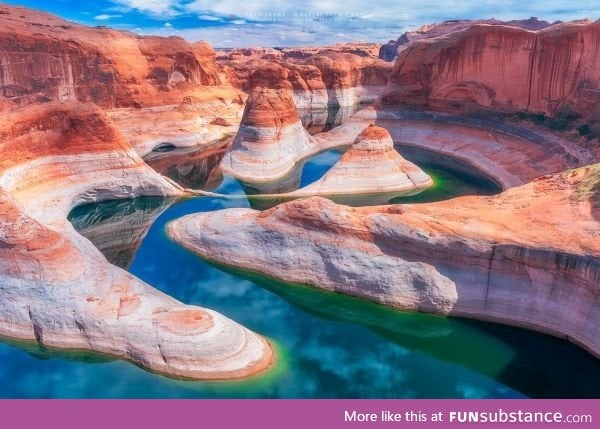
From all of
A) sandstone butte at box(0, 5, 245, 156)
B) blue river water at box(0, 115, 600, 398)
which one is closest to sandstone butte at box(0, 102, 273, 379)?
blue river water at box(0, 115, 600, 398)

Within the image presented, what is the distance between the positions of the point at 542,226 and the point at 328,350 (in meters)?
8.54

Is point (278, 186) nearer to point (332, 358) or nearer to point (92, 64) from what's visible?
point (332, 358)

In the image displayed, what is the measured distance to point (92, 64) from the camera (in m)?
44.2

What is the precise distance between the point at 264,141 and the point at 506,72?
2210cm

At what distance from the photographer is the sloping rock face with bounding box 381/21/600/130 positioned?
3341cm

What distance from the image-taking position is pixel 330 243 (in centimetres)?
1748

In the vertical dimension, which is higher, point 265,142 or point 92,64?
point 92,64

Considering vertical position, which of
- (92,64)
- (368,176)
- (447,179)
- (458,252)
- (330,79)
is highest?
(92,64)

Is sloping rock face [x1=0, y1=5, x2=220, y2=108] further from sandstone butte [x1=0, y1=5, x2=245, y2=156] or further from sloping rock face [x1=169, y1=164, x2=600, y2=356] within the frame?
sloping rock face [x1=169, y1=164, x2=600, y2=356]

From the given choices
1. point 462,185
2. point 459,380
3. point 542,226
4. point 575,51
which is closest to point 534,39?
point 575,51

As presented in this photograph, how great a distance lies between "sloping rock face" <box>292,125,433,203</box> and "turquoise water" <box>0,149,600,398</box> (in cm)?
1163

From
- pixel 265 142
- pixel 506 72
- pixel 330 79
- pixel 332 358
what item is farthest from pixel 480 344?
pixel 330 79

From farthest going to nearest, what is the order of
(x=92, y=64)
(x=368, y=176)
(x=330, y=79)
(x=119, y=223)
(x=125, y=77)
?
1. (x=330, y=79)
2. (x=125, y=77)
3. (x=92, y=64)
4. (x=368, y=176)
5. (x=119, y=223)

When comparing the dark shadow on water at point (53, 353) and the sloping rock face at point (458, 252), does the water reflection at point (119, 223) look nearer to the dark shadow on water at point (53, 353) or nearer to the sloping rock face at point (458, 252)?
the sloping rock face at point (458, 252)
